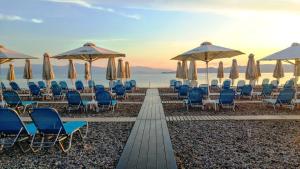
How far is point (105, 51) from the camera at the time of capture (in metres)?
11.5

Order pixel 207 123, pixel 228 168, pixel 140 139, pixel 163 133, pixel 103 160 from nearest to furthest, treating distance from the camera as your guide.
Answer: pixel 228 168
pixel 103 160
pixel 140 139
pixel 163 133
pixel 207 123

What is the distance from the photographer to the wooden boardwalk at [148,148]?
4.62 metres

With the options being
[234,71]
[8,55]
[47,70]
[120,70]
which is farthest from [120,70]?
[8,55]

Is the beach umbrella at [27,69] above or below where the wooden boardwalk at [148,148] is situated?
above

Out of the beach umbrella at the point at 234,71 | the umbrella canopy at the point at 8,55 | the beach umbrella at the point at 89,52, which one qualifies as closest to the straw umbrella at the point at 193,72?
the beach umbrella at the point at 234,71

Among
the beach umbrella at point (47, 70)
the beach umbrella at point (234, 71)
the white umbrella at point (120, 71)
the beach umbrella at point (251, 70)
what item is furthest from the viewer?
the white umbrella at point (120, 71)

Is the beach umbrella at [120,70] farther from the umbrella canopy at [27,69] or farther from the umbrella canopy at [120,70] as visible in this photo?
the umbrella canopy at [27,69]

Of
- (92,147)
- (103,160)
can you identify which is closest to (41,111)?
(92,147)

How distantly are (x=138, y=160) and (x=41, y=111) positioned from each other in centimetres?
218

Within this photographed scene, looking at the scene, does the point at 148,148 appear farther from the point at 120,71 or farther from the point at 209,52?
the point at 120,71

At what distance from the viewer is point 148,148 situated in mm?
5570

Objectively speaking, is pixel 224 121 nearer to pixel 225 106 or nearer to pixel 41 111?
pixel 225 106

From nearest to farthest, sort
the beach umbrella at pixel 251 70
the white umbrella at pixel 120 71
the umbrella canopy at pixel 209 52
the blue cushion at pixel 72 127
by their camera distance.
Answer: the blue cushion at pixel 72 127, the umbrella canopy at pixel 209 52, the beach umbrella at pixel 251 70, the white umbrella at pixel 120 71

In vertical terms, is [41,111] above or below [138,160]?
above
